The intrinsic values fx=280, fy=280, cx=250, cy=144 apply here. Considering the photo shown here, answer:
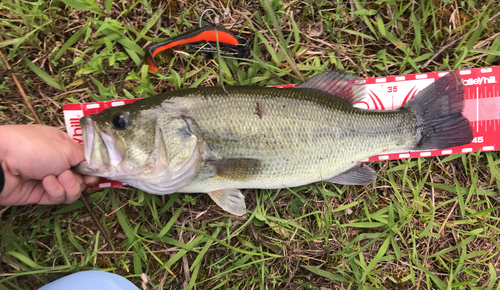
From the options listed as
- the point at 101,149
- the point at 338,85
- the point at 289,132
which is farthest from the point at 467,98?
the point at 101,149

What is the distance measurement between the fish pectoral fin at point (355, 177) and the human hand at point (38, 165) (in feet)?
7.12

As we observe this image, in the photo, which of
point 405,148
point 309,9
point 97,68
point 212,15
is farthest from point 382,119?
point 97,68

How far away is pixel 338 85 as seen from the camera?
2598 millimetres

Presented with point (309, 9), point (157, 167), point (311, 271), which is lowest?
point (311, 271)

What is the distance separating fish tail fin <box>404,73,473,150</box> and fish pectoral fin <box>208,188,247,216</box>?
1722 mm

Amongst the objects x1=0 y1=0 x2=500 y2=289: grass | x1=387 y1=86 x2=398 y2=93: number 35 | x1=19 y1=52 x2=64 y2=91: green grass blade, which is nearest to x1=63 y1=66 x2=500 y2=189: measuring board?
x1=387 y1=86 x2=398 y2=93: number 35

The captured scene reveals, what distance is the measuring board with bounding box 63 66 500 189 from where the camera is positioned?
279 cm

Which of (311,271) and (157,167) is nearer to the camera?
(157,167)

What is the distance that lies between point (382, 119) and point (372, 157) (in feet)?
1.41

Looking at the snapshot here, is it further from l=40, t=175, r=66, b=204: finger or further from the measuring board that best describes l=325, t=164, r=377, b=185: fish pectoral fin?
l=40, t=175, r=66, b=204: finger

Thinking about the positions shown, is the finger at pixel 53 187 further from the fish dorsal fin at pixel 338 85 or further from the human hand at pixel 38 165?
the fish dorsal fin at pixel 338 85

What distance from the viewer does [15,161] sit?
2090 mm

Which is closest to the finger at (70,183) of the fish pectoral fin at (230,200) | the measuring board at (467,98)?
the fish pectoral fin at (230,200)

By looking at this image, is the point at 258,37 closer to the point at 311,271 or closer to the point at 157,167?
the point at 157,167
